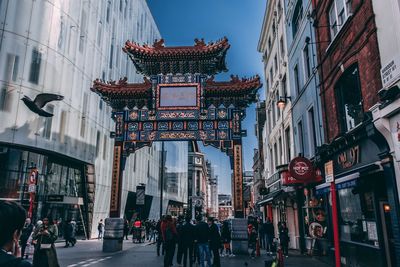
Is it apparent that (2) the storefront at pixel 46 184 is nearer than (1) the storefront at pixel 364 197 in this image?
No

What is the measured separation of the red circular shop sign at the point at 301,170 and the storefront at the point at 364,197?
69cm

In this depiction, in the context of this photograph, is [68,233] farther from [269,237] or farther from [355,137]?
[355,137]

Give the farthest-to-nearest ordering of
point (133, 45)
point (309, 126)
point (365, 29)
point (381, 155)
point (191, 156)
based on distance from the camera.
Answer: point (191, 156)
point (133, 45)
point (309, 126)
point (365, 29)
point (381, 155)

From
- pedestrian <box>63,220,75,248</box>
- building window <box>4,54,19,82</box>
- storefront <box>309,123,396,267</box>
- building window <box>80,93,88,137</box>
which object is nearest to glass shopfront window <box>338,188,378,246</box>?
storefront <box>309,123,396,267</box>

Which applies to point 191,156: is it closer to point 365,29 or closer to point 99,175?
point 99,175

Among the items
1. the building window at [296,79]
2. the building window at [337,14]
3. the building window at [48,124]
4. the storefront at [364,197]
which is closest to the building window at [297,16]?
the building window at [296,79]

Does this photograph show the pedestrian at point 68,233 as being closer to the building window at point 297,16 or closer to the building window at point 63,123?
the building window at point 63,123

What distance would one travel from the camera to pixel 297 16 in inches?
745

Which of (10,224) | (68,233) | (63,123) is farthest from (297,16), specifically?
(68,233)

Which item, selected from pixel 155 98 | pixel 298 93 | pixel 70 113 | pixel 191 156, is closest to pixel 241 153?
pixel 298 93

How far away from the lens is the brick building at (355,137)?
888cm

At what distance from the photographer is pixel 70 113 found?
25812mm

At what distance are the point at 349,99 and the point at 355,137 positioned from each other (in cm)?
217

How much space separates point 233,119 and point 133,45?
7.48 m
